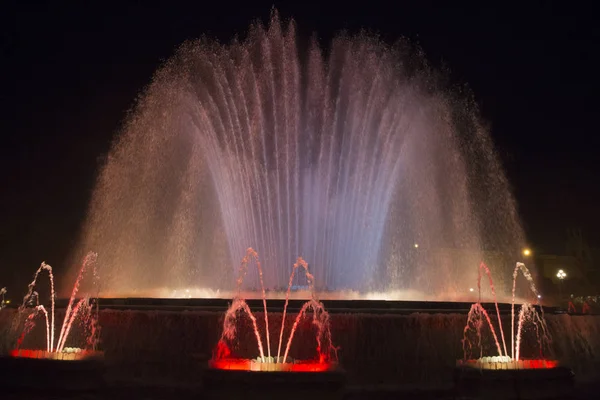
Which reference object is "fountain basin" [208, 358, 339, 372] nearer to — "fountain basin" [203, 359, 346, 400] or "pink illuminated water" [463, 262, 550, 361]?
"fountain basin" [203, 359, 346, 400]

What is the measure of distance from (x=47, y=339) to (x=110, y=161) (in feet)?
39.6

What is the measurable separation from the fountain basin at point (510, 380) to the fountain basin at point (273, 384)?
2.31 m

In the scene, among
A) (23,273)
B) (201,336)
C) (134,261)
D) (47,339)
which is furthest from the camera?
(23,273)

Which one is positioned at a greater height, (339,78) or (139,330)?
(339,78)

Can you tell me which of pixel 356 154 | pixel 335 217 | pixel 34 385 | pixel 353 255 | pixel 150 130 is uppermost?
pixel 150 130

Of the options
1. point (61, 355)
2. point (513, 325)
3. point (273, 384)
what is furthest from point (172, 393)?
point (513, 325)

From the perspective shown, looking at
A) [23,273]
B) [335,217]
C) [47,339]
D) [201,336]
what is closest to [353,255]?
[335,217]

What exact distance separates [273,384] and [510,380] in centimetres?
418

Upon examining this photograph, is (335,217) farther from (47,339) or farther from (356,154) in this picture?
(47,339)

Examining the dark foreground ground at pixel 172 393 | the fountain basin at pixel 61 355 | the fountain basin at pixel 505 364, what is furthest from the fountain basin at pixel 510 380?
the fountain basin at pixel 61 355

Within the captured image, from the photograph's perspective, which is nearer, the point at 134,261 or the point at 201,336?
the point at 201,336

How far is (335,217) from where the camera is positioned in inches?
854

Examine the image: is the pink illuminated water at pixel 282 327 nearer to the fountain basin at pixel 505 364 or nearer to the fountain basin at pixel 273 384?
the fountain basin at pixel 273 384

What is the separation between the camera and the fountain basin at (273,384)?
9359 mm
